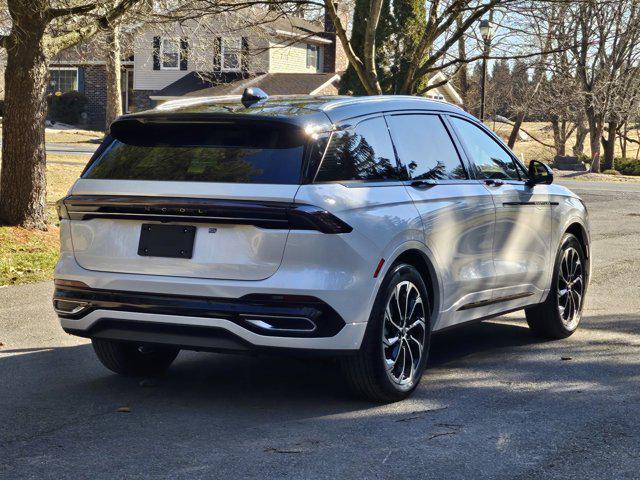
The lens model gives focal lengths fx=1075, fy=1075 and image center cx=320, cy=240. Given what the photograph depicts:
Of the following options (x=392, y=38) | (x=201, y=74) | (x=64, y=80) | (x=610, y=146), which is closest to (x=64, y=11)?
(x=392, y=38)

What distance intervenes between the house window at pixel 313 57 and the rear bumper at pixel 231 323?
54.2 meters

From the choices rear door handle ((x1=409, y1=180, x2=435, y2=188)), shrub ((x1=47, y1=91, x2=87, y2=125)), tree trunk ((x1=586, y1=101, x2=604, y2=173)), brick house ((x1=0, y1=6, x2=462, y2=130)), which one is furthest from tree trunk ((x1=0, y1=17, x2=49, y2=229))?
shrub ((x1=47, y1=91, x2=87, y2=125))

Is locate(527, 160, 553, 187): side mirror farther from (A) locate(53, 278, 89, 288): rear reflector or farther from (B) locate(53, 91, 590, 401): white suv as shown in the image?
(A) locate(53, 278, 89, 288): rear reflector

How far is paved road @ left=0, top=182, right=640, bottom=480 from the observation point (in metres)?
4.98

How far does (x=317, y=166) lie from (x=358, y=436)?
4.74 feet

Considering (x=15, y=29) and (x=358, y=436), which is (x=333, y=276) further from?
(x=15, y=29)

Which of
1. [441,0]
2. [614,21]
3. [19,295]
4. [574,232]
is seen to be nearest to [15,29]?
[19,295]

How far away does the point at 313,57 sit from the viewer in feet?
197

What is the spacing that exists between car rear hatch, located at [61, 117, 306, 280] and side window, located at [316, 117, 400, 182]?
221mm

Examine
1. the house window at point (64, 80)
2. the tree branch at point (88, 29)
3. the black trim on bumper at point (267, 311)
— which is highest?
the house window at point (64, 80)

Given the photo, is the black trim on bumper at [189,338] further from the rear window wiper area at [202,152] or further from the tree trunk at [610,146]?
the tree trunk at [610,146]

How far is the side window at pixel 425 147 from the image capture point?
664 cm

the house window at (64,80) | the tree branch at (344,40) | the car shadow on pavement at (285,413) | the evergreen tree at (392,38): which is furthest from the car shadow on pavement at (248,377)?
the house window at (64,80)

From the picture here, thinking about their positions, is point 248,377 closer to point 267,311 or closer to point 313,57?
point 267,311
